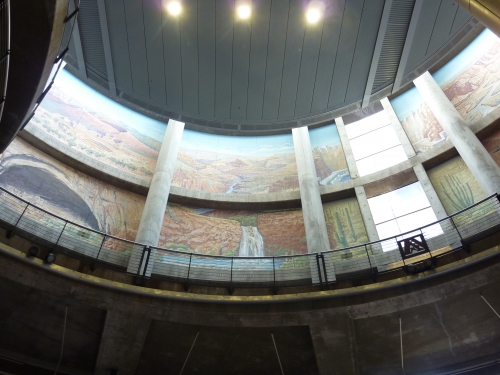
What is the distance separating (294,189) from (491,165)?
6398mm

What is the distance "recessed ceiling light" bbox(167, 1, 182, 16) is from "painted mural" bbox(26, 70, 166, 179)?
6.00 m

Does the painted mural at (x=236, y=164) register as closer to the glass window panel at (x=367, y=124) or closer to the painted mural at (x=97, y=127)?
the painted mural at (x=97, y=127)

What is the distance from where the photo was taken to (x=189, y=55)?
34.8 ft

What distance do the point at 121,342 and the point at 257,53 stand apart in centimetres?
792

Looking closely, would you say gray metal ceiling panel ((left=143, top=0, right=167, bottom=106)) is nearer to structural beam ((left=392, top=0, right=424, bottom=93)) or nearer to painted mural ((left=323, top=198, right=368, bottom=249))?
structural beam ((left=392, top=0, right=424, bottom=93))

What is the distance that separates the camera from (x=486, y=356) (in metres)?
7.95

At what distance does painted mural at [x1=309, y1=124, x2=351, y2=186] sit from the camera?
14.5 m

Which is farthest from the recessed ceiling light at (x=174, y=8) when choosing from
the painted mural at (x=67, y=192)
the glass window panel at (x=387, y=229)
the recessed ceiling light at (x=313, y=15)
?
the glass window panel at (x=387, y=229)

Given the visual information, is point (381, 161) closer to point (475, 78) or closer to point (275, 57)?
point (475, 78)

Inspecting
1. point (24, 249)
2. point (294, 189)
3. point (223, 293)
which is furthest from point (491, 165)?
point (24, 249)

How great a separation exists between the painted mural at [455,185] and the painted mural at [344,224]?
8.50ft

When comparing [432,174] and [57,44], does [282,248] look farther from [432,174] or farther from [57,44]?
[57,44]

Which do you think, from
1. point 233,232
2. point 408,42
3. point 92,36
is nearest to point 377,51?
point 408,42

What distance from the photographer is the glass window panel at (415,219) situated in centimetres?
1160
